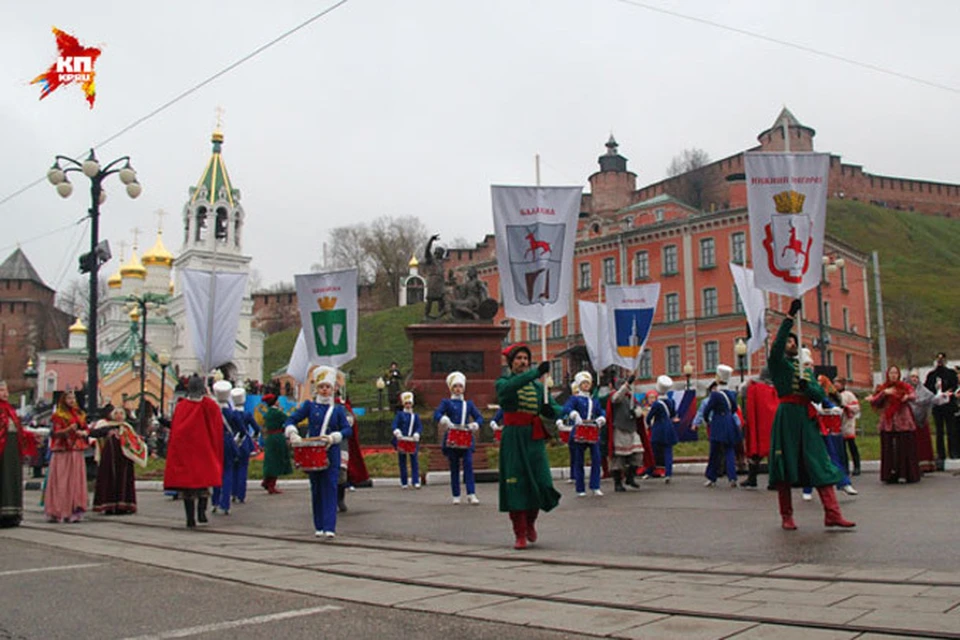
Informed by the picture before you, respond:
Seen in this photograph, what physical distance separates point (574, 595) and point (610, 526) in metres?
4.35

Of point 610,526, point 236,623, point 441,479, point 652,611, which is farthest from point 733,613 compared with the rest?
point 441,479

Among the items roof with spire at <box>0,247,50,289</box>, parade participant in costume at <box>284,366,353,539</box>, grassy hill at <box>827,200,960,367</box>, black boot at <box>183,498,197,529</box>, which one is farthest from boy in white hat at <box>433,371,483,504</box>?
roof with spire at <box>0,247,50,289</box>

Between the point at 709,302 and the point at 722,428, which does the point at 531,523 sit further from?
the point at 709,302

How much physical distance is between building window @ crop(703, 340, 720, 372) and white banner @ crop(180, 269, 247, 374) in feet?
150

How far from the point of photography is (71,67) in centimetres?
1822

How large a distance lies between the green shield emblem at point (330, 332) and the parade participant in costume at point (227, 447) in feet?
6.76

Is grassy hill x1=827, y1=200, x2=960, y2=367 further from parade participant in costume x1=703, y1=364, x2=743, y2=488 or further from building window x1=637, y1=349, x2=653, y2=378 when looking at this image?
parade participant in costume x1=703, y1=364, x2=743, y2=488

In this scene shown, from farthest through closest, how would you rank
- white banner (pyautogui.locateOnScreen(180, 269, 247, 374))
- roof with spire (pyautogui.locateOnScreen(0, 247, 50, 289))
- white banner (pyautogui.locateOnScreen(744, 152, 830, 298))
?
roof with spire (pyautogui.locateOnScreen(0, 247, 50, 289)) → white banner (pyautogui.locateOnScreen(180, 269, 247, 374)) → white banner (pyautogui.locateOnScreen(744, 152, 830, 298))

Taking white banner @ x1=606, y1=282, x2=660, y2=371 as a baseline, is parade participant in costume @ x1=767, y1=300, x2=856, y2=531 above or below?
below

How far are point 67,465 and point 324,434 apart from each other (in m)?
4.94

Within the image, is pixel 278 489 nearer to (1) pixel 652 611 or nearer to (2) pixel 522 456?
(2) pixel 522 456

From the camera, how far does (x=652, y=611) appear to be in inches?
223

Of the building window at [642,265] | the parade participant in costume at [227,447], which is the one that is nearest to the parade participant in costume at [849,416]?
the parade participant in costume at [227,447]

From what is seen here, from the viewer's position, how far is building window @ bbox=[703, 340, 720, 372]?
193ft
